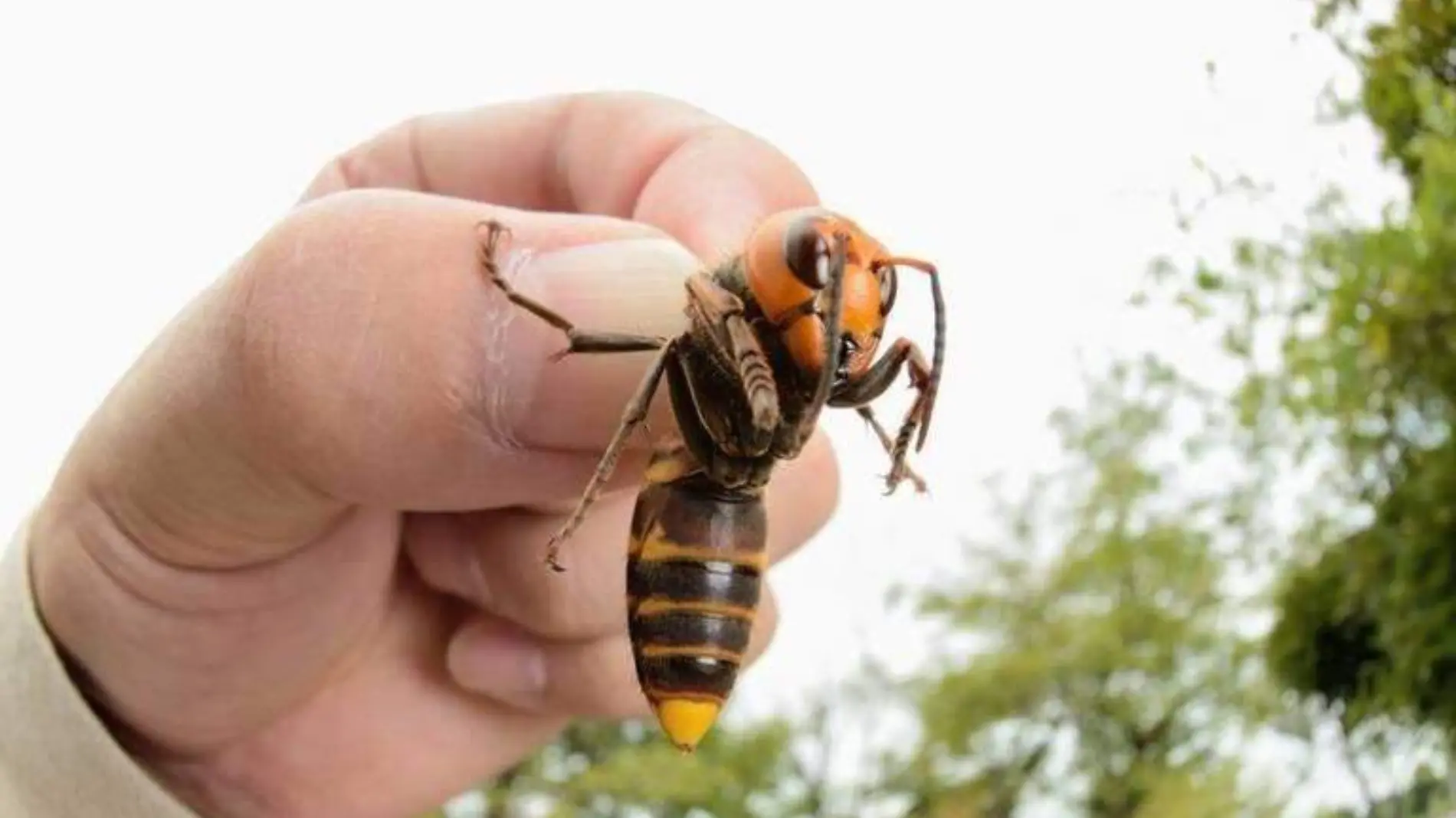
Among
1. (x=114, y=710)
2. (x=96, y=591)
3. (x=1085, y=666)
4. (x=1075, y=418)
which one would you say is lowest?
(x=1085, y=666)

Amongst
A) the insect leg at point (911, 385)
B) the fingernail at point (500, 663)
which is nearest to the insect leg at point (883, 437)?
the insect leg at point (911, 385)

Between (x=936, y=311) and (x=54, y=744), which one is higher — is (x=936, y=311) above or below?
above

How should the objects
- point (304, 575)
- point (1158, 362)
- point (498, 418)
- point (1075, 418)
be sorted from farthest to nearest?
point (1075, 418)
point (1158, 362)
point (304, 575)
point (498, 418)

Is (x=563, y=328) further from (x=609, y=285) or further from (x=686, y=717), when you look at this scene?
(x=686, y=717)

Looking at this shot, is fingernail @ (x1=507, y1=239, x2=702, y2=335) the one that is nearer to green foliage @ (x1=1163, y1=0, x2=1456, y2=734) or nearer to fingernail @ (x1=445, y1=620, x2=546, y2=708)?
fingernail @ (x1=445, y1=620, x2=546, y2=708)

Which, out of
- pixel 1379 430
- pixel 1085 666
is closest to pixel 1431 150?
pixel 1379 430

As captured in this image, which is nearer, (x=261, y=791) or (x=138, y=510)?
(x=138, y=510)

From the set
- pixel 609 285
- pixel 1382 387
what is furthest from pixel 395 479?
pixel 1382 387

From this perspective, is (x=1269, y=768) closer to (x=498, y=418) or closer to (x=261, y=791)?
(x=261, y=791)
